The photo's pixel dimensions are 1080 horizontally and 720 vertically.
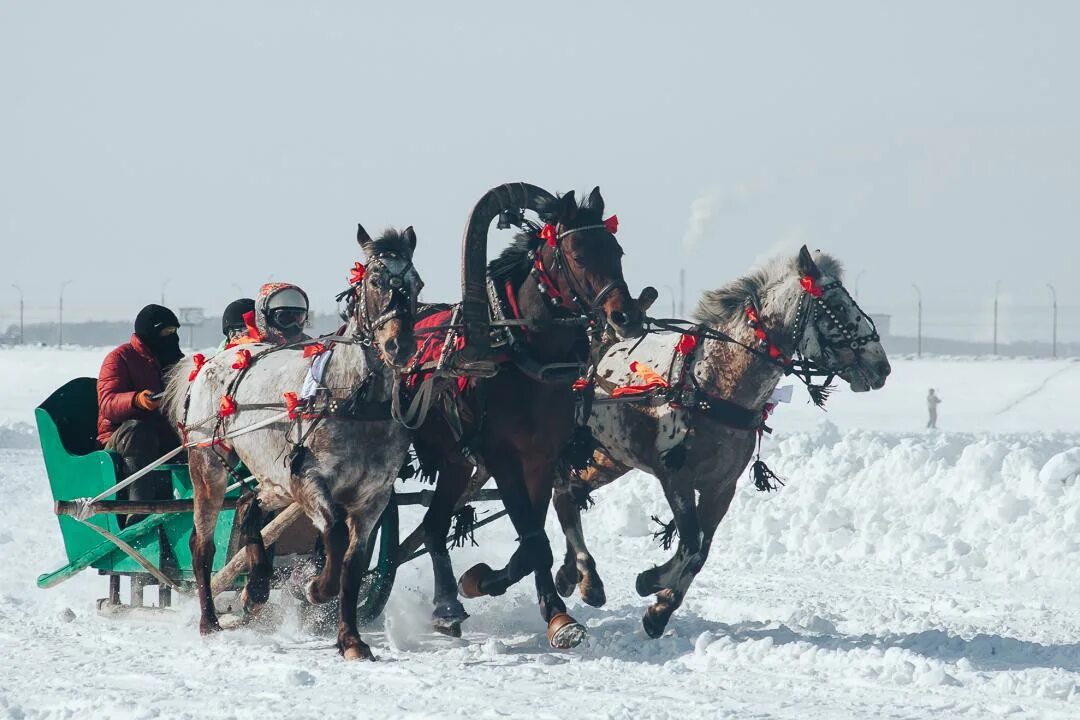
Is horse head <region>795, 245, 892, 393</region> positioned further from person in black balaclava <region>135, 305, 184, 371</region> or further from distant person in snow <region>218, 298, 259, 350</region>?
person in black balaclava <region>135, 305, 184, 371</region>

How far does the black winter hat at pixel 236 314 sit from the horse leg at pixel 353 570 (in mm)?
3141

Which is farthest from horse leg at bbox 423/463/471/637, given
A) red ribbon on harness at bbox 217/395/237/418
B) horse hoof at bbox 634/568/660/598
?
red ribbon on harness at bbox 217/395/237/418

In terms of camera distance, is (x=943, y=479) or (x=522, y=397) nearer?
(x=522, y=397)

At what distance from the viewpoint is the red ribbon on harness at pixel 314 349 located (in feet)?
28.3

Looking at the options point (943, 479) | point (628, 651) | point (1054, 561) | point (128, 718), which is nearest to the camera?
point (128, 718)

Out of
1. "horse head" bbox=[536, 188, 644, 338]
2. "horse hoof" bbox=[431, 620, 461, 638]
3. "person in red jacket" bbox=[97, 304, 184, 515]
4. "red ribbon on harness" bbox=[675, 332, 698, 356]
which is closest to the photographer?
"horse head" bbox=[536, 188, 644, 338]

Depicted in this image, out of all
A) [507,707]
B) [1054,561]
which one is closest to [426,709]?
[507,707]

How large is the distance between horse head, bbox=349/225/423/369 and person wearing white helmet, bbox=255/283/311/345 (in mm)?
1594

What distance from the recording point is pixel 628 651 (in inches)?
328

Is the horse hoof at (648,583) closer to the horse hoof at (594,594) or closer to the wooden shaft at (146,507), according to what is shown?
the horse hoof at (594,594)

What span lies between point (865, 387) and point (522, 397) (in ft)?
7.50

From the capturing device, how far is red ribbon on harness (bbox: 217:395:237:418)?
888cm

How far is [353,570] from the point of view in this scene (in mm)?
8320

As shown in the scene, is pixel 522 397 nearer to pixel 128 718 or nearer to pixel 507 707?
pixel 507 707
